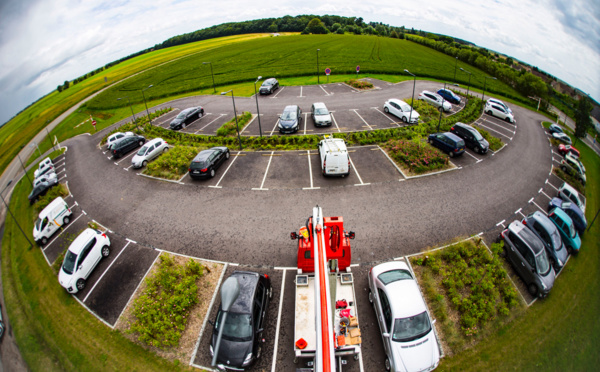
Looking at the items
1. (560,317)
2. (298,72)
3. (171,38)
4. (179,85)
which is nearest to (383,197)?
(560,317)

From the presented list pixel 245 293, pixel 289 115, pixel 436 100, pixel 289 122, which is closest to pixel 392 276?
pixel 245 293

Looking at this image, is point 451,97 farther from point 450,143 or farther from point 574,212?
point 574,212

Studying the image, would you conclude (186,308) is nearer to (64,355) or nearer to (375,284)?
(64,355)

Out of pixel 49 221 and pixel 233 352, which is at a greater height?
pixel 49 221

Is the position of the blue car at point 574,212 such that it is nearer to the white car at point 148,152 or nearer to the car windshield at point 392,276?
the car windshield at point 392,276

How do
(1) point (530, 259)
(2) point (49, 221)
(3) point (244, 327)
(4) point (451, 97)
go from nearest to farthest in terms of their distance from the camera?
(3) point (244, 327) < (1) point (530, 259) < (2) point (49, 221) < (4) point (451, 97)
